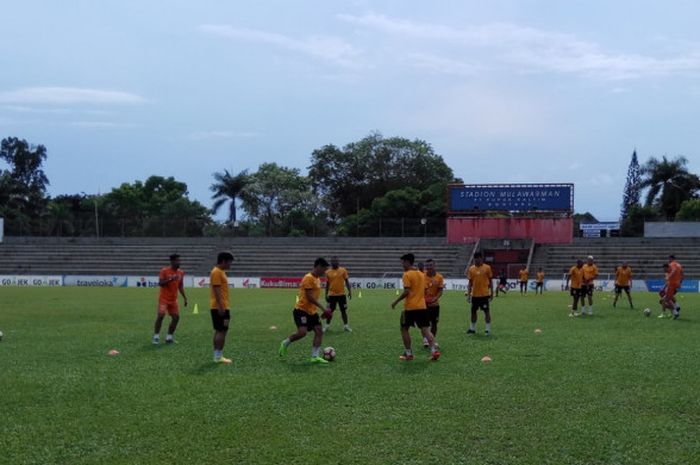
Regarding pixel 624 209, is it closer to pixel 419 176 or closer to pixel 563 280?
pixel 419 176

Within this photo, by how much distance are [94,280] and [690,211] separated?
181 ft

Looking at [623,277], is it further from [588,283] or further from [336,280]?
[336,280]

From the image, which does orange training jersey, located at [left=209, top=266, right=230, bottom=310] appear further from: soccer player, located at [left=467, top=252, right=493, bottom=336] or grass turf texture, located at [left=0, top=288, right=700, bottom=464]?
soccer player, located at [left=467, top=252, right=493, bottom=336]

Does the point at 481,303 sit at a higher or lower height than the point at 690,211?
lower

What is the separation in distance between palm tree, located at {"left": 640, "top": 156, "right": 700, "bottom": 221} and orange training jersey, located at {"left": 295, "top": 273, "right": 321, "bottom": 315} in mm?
72742

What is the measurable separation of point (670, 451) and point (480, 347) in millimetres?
8178

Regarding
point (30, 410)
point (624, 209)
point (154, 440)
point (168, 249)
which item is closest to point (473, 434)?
point (154, 440)

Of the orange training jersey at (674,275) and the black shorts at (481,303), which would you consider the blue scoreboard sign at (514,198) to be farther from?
the black shorts at (481,303)

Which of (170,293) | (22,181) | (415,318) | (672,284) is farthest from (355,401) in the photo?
(22,181)

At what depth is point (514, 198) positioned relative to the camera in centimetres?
6225

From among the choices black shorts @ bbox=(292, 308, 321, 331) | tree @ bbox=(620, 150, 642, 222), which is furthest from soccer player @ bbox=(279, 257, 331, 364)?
tree @ bbox=(620, 150, 642, 222)

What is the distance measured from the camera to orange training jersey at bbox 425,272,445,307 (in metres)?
16.1

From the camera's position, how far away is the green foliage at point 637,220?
71.2 metres

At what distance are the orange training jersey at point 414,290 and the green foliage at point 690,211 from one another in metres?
69.2
